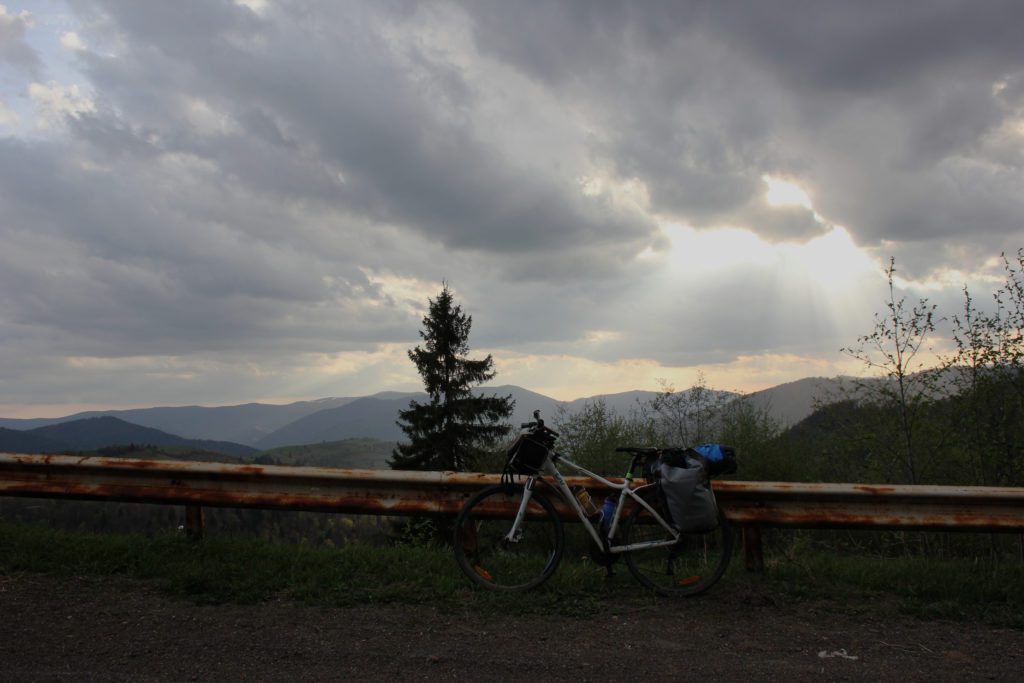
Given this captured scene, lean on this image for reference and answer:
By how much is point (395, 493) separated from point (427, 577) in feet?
2.49

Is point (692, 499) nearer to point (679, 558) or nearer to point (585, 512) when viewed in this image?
point (679, 558)

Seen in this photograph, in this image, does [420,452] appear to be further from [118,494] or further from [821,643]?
[821,643]

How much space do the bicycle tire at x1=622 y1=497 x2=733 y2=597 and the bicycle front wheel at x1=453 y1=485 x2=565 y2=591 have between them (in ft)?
2.05

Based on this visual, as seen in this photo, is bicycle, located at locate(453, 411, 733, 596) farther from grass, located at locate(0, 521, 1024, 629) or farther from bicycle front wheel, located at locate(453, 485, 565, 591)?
grass, located at locate(0, 521, 1024, 629)

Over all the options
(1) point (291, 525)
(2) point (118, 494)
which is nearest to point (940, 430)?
(1) point (291, 525)

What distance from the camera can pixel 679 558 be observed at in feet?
16.9

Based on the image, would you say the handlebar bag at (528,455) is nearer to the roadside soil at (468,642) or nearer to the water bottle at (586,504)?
the water bottle at (586,504)

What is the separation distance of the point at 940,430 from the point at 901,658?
840 centimetres

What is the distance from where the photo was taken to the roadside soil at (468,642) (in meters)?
3.53

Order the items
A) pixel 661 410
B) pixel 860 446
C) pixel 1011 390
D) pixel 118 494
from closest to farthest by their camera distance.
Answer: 1. pixel 118 494
2. pixel 1011 390
3. pixel 860 446
4. pixel 661 410

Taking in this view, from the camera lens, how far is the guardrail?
5152 mm

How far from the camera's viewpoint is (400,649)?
3.83 meters

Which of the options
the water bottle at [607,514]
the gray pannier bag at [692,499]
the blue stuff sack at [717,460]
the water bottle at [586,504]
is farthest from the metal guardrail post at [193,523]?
the blue stuff sack at [717,460]

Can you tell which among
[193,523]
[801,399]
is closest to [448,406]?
[801,399]
